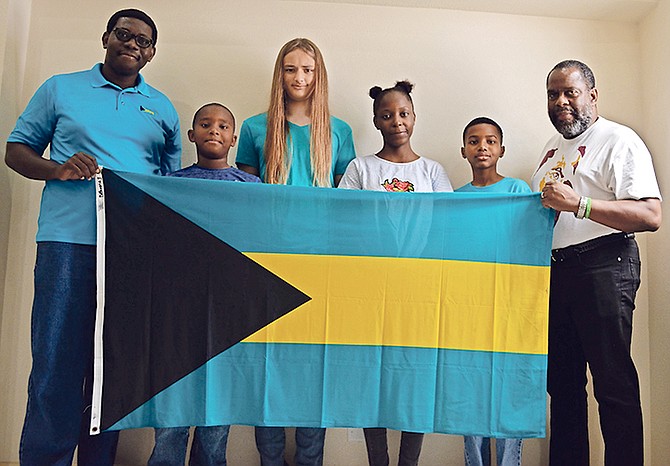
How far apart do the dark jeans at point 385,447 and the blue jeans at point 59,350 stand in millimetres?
1064

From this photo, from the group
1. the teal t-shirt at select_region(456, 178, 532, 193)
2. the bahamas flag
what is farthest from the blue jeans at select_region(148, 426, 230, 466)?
the teal t-shirt at select_region(456, 178, 532, 193)

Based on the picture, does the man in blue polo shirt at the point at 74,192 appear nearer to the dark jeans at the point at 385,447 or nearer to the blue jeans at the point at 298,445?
the blue jeans at the point at 298,445

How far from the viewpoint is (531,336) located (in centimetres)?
225

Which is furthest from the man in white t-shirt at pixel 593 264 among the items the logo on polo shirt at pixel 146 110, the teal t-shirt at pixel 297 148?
the logo on polo shirt at pixel 146 110

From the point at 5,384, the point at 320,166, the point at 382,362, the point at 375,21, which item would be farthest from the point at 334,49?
the point at 5,384

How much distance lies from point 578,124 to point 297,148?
1.07 m

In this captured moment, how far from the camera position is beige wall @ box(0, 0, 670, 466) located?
2.96m

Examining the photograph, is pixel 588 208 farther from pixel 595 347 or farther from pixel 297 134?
pixel 297 134

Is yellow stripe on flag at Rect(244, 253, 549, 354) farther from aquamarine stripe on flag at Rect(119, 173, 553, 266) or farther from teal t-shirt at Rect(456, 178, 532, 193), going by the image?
teal t-shirt at Rect(456, 178, 532, 193)

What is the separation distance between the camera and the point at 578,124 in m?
2.47

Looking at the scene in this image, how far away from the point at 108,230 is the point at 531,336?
1452mm

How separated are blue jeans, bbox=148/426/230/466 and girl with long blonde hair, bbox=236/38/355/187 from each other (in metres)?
0.97

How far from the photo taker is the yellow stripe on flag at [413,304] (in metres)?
2.22

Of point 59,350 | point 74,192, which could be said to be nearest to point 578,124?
point 74,192
